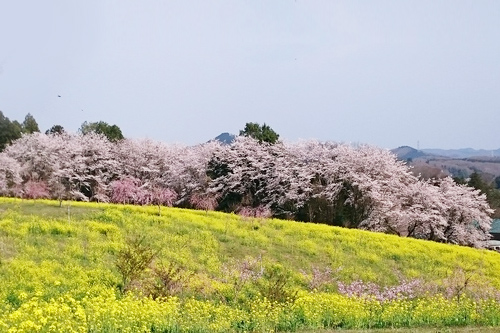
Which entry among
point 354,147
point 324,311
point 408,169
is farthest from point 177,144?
point 324,311

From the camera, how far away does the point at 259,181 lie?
49.4m

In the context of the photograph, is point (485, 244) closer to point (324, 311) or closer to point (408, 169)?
point (408, 169)

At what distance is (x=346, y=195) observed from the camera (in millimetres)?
44375

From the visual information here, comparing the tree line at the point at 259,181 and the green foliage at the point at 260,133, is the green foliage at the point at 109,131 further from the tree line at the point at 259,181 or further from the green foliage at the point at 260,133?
the green foliage at the point at 260,133

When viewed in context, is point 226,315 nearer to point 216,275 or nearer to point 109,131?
point 216,275

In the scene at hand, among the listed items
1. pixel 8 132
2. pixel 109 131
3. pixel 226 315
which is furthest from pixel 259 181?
pixel 226 315

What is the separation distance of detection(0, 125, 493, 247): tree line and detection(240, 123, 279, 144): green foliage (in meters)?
0.11

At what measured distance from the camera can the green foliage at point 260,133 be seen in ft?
176

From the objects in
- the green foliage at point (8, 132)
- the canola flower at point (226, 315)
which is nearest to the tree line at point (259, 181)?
the green foliage at point (8, 132)

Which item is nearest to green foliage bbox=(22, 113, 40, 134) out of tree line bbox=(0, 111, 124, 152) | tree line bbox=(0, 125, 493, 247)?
tree line bbox=(0, 111, 124, 152)

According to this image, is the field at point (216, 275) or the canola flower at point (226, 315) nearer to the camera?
the canola flower at point (226, 315)

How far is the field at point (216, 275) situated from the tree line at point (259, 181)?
1285 cm

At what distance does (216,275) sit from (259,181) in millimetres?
29155

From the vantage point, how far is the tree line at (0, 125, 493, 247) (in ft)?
145
